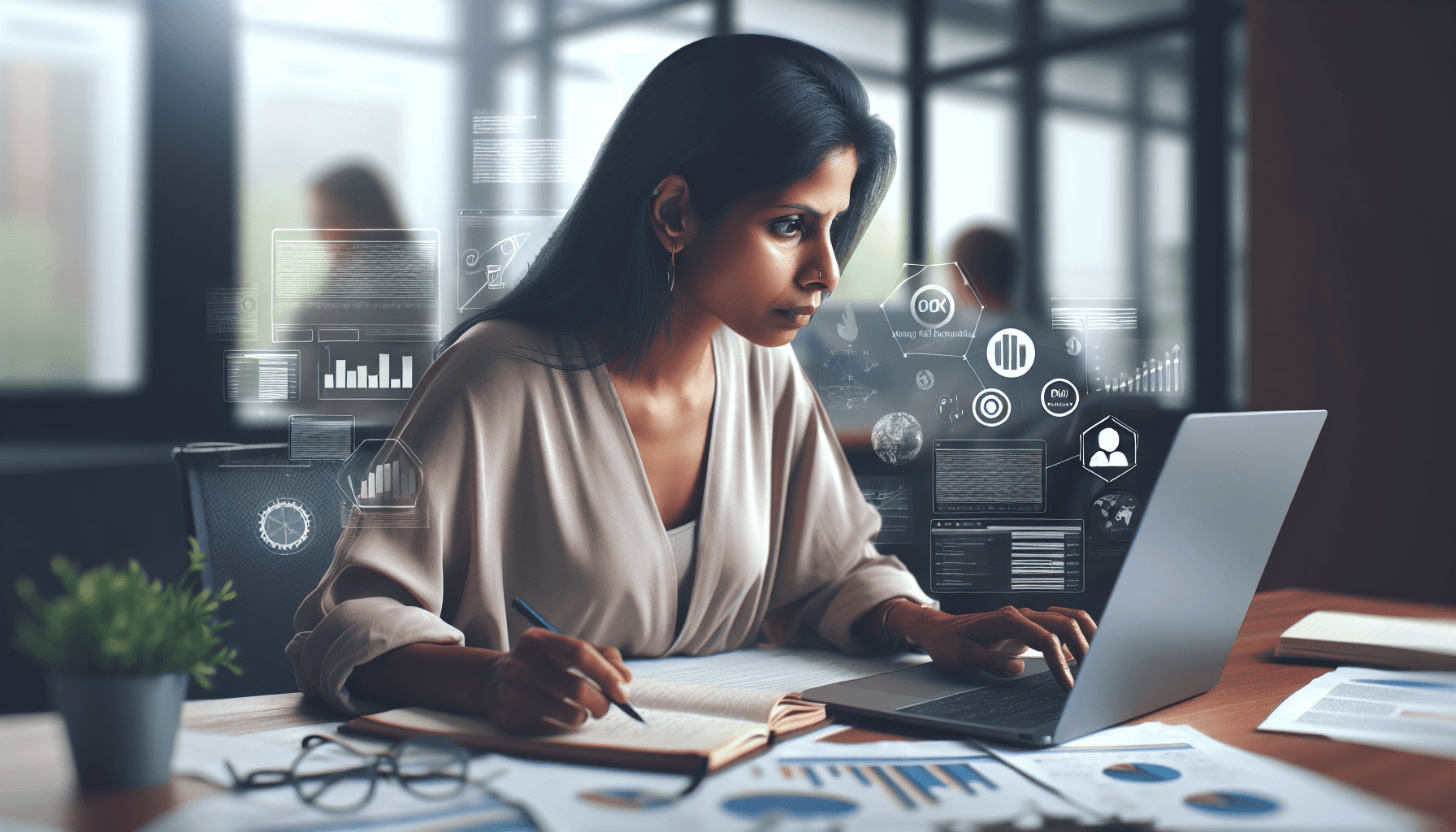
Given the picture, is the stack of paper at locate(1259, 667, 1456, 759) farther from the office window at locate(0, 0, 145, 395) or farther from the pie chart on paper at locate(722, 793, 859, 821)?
the office window at locate(0, 0, 145, 395)

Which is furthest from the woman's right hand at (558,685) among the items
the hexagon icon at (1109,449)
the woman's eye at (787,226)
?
the hexagon icon at (1109,449)

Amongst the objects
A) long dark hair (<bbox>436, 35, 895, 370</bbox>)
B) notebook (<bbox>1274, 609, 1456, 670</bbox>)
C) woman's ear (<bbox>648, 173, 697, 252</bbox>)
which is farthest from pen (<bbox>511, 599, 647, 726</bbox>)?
notebook (<bbox>1274, 609, 1456, 670</bbox>)

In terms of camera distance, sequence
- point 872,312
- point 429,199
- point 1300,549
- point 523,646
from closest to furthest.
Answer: point 523,646, point 429,199, point 872,312, point 1300,549

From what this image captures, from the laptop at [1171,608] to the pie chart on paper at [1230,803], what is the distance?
0.10 meters

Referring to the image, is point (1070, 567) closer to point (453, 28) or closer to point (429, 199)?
point (429, 199)

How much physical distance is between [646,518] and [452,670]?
11.7 inches

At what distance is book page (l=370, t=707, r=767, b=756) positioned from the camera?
0.65 meters

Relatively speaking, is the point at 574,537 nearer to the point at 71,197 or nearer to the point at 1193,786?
the point at 1193,786

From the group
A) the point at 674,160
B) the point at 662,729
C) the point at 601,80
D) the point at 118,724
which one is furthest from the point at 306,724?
the point at 601,80

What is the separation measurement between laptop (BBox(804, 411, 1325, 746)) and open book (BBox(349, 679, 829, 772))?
0.06 metres

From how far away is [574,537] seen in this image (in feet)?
3.27

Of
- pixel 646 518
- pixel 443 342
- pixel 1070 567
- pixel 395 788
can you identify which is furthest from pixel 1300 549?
pixel 395 788

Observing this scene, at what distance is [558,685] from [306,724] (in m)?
0.22

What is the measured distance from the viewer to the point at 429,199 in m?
0.99
